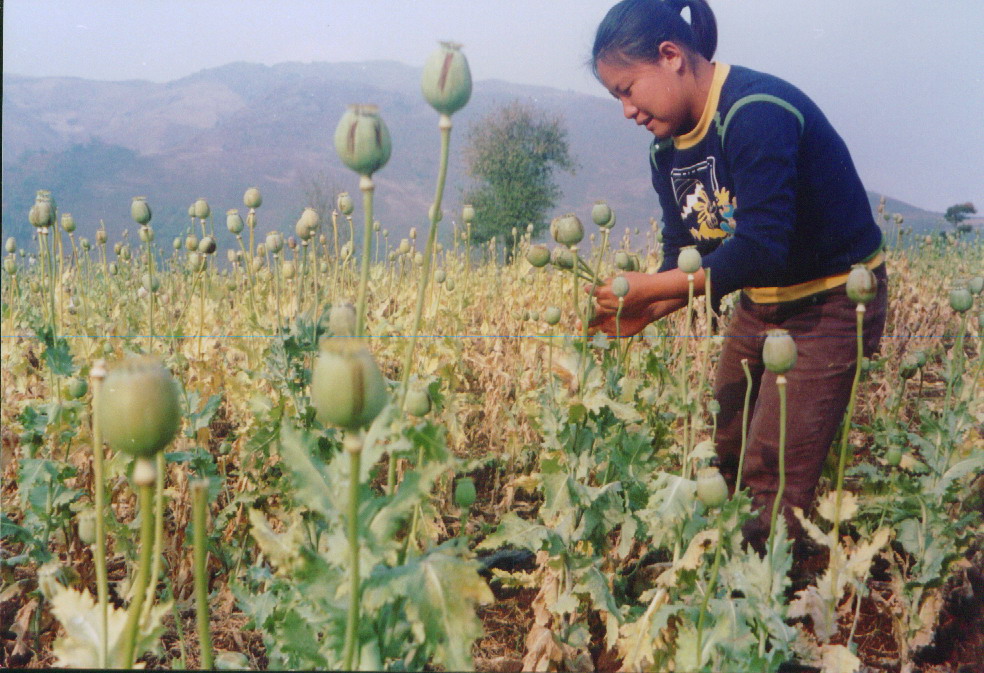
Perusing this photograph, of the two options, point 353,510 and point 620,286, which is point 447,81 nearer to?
point 353,510

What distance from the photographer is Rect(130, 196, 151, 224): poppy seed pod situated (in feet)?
6.33

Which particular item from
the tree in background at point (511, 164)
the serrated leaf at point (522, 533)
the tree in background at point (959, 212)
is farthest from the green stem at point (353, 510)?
the tree in background at point (511, 164)

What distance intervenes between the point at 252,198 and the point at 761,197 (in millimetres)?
1362

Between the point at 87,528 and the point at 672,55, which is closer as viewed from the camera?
the point at 87,528

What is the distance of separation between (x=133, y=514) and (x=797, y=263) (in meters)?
1.94

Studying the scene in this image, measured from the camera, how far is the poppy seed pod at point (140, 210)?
1931 mm

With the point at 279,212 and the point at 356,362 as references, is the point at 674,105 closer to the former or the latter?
the point at 279,212

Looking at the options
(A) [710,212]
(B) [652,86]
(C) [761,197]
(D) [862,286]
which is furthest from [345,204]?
(D) [862,286]

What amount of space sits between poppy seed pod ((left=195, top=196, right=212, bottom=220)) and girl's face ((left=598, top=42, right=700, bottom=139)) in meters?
1.23

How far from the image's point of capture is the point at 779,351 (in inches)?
50.9

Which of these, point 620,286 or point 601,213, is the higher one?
point 601,213

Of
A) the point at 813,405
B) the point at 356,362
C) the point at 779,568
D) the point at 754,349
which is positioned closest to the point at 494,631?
the point at 779,568

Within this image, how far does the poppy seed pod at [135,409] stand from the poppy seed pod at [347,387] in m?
0.17

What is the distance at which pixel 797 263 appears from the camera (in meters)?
2.01
